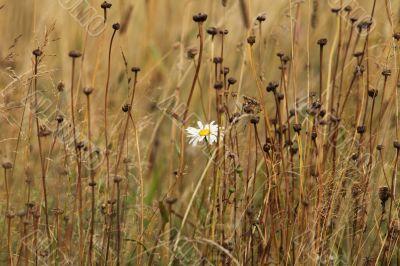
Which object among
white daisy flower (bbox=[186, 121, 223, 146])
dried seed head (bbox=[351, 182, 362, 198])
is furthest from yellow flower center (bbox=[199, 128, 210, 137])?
dried seed head (bbox=[351, 182, 362, 198])

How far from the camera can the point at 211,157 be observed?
7.53ft

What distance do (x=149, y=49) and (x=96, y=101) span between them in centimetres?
65

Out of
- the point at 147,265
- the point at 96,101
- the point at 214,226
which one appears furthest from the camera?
the point at 96,101

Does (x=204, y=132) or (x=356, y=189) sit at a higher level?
(x=204, y=132)

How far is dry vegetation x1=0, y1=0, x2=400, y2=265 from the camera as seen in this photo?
2.24 metres

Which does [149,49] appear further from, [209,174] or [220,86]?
[220,86]

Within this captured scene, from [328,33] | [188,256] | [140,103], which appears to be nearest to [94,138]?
[140,103]

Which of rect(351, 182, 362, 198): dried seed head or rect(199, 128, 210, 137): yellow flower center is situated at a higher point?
rect(199, 128, 210, 137): yellow flower center

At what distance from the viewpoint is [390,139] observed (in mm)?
2848

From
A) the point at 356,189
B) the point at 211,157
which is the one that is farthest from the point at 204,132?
the point at 356,189

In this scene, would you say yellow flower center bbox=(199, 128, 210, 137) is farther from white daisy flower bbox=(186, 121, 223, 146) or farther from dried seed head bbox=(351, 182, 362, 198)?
dried seed head bbox=(351, 182, 362, 198)

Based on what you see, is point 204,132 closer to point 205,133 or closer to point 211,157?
point 205,133

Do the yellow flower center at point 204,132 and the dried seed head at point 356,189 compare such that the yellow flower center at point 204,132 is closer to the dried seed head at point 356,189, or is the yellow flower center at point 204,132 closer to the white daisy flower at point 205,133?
the white daisy flower at point 205,133

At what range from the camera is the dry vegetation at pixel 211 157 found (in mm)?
2238
